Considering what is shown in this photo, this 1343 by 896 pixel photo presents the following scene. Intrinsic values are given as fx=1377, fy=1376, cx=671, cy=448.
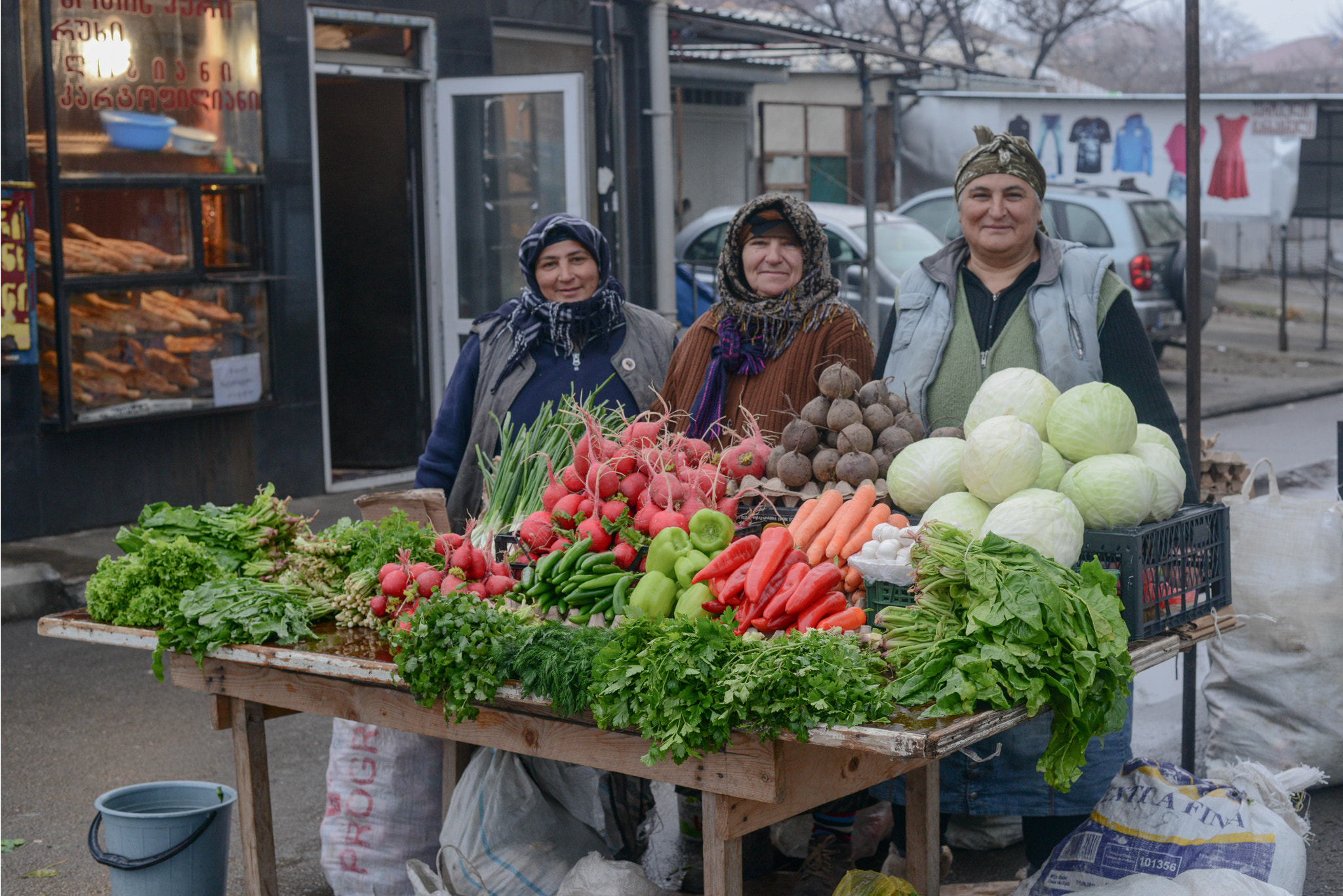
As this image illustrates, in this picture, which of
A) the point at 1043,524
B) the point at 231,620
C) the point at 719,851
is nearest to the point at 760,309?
the point at 1043,524

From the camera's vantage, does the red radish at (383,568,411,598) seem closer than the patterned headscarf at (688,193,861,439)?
Yes

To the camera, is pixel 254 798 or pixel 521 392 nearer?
pixel 254 798

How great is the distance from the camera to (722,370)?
425 centimetres

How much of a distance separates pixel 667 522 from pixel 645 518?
111 millimetres

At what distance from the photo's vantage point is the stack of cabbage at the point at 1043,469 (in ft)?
9.68

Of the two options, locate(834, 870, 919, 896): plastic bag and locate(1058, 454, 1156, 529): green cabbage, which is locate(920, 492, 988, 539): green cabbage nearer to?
locate(1058, 454, 1156, 529): green cabbage

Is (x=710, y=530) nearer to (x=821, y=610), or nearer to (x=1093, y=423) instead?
(x=821, y=610)

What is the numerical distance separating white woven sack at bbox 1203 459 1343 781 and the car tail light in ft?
31.8

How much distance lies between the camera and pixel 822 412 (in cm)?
361

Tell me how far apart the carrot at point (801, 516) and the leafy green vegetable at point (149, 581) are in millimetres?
1546

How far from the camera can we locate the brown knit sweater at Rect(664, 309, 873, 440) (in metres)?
4.18

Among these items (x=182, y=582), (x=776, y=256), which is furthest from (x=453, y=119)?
Answer: (x=182, y=582)

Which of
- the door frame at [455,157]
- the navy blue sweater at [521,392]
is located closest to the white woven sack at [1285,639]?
the navy blue sweater at [521,392]

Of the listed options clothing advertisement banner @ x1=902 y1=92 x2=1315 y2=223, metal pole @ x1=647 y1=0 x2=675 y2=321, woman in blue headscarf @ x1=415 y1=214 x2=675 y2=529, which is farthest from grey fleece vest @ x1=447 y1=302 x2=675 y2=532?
clothing advertisement banner @ x1=902 y1=92 x2=1315 y2=223
